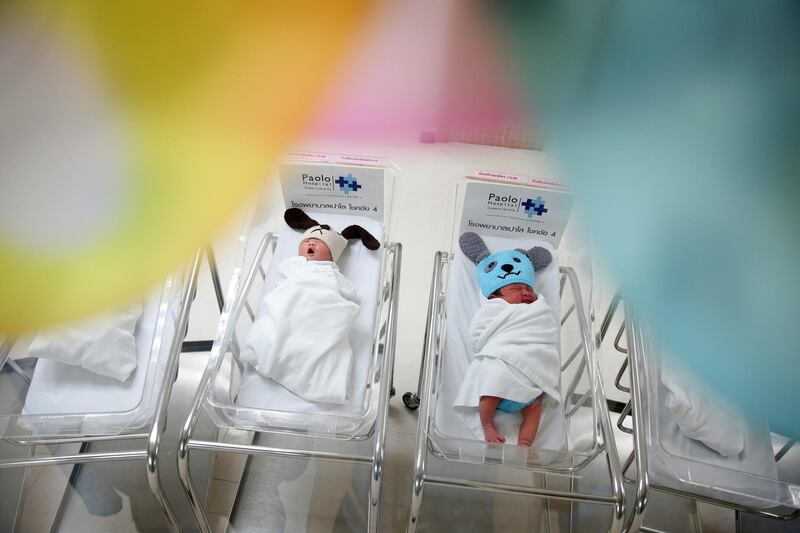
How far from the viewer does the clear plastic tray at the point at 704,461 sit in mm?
1011

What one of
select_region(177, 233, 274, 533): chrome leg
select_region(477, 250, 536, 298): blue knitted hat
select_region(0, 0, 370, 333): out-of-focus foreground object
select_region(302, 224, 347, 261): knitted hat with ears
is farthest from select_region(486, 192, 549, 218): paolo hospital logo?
select_region(0, 0, 370, 333): out-of-focus foreground object

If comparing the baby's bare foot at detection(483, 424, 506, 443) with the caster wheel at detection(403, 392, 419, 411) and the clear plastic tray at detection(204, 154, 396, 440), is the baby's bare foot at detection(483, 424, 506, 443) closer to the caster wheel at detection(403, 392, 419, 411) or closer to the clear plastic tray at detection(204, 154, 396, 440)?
the clear plastic tray at detection(204, 154, 396, 440)

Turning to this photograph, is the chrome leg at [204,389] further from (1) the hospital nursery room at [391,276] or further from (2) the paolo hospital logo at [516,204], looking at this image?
(2) the paolo hospital logo at [516,204]

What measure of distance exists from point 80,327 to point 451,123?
199cm

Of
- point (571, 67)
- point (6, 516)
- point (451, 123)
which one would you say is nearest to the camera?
point (6, 516)

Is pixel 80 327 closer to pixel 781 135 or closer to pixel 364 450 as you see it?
pixel 364 450

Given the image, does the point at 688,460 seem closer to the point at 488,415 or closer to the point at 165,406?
the point at 488,415

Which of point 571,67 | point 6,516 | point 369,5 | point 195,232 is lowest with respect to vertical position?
point 6,516

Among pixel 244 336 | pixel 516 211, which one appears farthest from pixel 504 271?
pixel 244 336

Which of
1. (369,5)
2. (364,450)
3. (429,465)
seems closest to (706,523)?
(429,465)

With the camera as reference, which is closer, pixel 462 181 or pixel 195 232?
pixel 462 181

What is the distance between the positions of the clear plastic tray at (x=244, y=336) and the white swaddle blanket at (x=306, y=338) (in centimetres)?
5

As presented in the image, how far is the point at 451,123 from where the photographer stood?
2.68 meters

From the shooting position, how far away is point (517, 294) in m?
1.34
